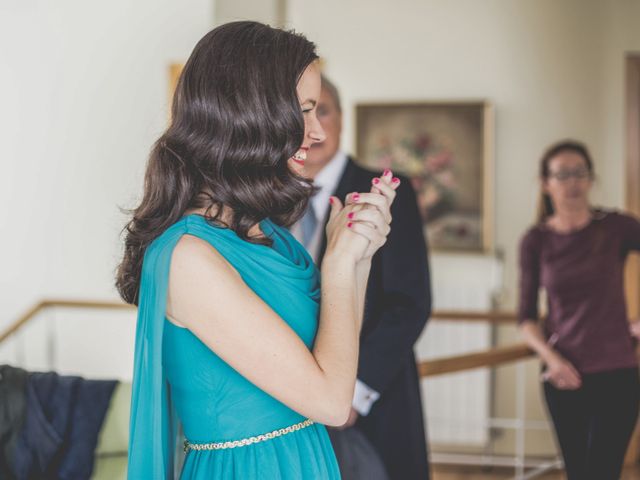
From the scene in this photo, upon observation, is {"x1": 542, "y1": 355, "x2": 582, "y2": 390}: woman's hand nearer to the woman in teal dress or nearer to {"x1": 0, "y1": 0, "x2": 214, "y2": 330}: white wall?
Result: the woman in teal dress

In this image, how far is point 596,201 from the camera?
5.29 m

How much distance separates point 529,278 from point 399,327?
49.7 inches

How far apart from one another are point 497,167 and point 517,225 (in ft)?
1.41

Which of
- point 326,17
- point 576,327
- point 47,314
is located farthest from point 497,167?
point 47,314

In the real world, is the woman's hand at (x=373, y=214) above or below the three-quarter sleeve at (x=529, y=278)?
above

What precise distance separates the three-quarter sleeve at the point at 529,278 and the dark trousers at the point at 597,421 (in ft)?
1.21

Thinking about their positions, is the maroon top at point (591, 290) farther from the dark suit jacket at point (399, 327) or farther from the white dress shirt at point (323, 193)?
the white dress shirt at point (323, 193)

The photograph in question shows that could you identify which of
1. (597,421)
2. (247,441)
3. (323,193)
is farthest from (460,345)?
(247,441)

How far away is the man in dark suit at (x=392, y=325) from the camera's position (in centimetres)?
219

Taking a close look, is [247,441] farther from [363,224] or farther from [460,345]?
[460,345]

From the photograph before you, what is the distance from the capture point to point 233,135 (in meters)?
1.26

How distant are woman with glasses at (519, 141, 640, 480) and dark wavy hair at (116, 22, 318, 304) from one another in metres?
1.99

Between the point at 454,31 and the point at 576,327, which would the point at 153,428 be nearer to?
the point at 576,327

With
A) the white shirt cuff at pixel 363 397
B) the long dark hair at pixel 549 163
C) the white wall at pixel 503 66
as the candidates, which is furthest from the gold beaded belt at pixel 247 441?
the white wall at pixel 503 66
